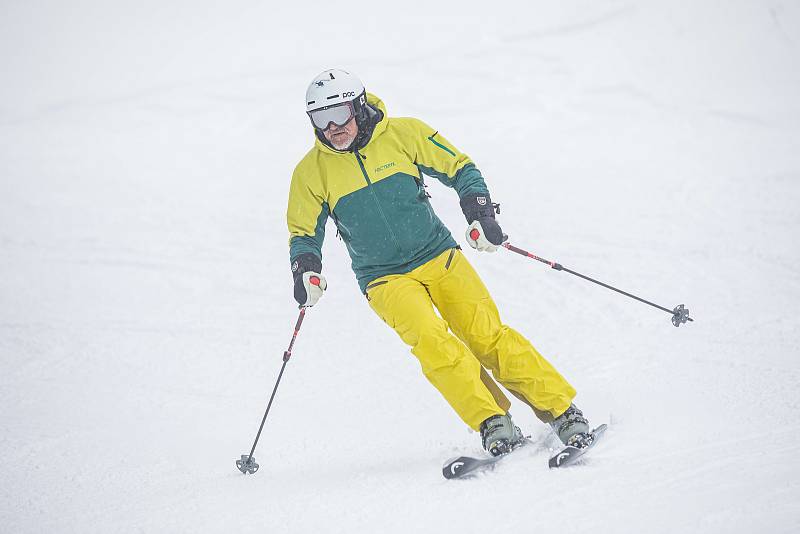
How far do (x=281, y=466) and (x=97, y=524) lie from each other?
1.09 m

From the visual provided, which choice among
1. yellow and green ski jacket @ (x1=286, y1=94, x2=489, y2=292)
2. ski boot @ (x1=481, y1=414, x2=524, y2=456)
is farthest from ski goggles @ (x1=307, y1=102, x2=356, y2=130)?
ski boot @ (x1=481, y1=414, x2=524, y2=456)

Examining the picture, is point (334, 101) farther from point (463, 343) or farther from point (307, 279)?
point (463, 343)

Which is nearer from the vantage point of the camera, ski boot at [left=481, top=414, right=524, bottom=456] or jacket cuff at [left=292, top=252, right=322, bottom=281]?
ski boot at [left=481, top=414, right=524, bottom=456]

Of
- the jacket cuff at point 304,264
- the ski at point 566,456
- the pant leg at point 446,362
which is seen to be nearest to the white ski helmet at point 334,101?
the jacket cuff at point 304,264

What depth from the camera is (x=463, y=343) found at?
4.30 meters

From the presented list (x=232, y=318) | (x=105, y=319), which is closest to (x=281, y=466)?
(x=232, y=318)

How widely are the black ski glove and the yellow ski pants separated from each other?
20cm

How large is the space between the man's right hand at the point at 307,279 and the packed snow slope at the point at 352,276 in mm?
1013

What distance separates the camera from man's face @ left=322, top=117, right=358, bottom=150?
4359 mm

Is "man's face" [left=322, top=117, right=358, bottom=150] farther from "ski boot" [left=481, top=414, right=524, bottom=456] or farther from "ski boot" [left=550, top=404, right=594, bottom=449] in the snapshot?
"ski boot" [left=550, top=404, right=594, bottom=449]

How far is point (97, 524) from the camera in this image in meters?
4.11

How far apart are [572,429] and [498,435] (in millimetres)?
385

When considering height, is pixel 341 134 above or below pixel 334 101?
below

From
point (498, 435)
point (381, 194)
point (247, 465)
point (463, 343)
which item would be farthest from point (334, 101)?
point (247, 465)
